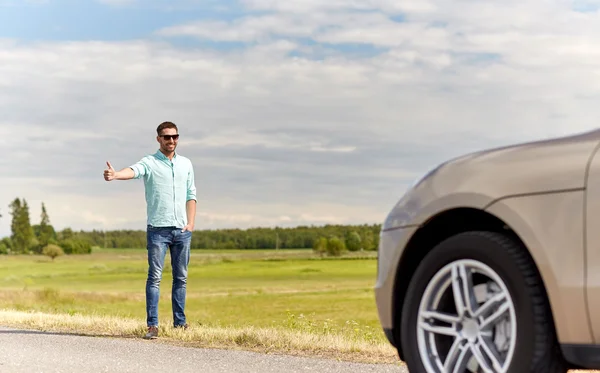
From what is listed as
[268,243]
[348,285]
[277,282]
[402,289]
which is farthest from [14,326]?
[268,243]

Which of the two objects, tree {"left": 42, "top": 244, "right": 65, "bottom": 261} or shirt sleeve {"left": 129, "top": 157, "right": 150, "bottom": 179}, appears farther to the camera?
tree {"left": 42, "top": 244, "right": 65, "bottom": 261}

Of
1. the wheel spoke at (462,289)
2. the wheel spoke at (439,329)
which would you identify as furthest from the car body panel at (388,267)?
the wheel spoke at (462,289)

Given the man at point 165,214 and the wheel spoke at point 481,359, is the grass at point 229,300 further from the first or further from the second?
the wheel spoke at point 481,359

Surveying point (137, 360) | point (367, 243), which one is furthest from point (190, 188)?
point (367, 243)

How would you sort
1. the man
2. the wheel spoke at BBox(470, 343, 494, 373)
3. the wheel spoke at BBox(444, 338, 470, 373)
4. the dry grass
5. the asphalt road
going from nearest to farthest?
1. the wheel spoke at BBox(470, 343, 494, 373)
2. the wheel spoke at BBox(444, 338, 470, 373)
3. the asphalt road
4. the dry grass
5. the man

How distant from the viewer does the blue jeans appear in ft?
32.3

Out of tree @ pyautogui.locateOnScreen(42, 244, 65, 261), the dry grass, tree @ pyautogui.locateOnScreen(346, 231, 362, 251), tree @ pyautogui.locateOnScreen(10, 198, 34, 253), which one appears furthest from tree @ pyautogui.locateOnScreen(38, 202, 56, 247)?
the dry grass

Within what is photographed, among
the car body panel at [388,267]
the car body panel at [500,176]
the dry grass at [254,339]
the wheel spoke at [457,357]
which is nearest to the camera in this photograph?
the car body panel at [500,176]

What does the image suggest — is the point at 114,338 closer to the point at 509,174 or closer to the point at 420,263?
the point at 420,263

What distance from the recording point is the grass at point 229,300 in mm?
9109

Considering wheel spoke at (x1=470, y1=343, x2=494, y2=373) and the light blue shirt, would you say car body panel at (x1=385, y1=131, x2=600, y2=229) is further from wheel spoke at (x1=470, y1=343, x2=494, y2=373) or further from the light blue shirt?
the light blue shirt

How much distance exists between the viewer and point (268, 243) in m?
169

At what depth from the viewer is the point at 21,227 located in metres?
188

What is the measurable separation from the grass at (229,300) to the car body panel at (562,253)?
4135mm
